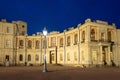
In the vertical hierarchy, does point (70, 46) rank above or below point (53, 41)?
below

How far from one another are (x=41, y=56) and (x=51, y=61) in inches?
153

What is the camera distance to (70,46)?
50.3 metres

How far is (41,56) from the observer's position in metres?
60.0

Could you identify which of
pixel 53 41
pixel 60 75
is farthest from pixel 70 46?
pixel 60 75

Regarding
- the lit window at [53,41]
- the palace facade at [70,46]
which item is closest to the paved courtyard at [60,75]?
the palace facade at [70,46]

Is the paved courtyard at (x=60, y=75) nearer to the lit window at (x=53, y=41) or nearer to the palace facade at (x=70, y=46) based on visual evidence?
the palace facade at (x=70, y=46)

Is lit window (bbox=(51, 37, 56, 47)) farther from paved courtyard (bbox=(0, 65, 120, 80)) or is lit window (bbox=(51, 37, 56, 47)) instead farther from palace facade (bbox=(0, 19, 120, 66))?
paved courtyard (bbox=(0, 65, 120, 80))

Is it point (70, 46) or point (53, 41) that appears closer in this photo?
point (70, 46)

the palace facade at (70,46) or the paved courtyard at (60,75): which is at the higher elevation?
the palace facade at (70,46)

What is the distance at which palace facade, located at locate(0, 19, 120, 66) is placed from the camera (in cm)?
4241

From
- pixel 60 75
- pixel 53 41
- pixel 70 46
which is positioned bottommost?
pixel 60 75

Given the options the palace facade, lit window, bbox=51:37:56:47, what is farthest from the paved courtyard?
lit window, bbox=51:37:56:47

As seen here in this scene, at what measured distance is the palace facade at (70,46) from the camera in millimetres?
42406

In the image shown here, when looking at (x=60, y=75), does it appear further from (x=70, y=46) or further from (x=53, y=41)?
(x=53, y=41)
